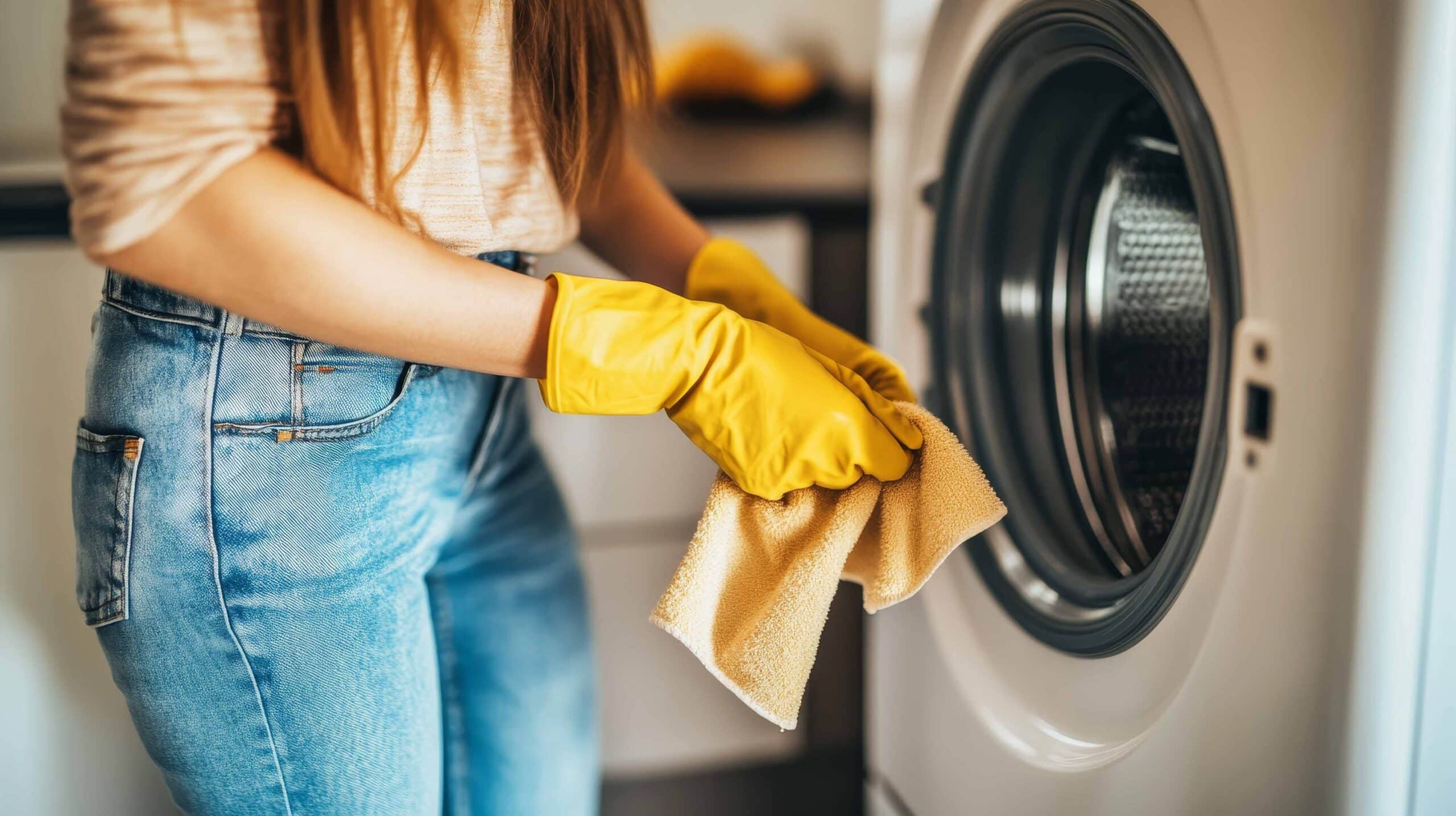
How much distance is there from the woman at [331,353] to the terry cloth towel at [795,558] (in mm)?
23

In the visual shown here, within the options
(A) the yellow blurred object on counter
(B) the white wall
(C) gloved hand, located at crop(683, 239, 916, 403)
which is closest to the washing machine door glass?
(C) gloved hand, located at crop(683, 239, 916, 403)

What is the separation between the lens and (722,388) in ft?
1.73

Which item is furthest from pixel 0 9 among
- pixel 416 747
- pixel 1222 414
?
pixel 1222 414

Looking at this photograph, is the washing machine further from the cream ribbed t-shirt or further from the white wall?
the white wall

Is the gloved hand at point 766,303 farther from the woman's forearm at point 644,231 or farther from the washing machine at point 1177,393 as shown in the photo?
the washing machine at point 1177,393

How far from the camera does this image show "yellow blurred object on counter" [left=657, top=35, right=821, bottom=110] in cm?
121

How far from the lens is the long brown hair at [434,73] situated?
434 millimetres

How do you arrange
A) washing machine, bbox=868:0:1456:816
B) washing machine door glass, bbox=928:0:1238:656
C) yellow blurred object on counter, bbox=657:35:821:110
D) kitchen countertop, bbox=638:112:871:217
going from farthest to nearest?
yellow blurred object on counter, bbox=657:35:821:110 < kitchen countertop, bbox=638:112:871:217 < washing machine door glass, bbox=928:0:1238:656 < washing machine, bbox=868:0:1456:816

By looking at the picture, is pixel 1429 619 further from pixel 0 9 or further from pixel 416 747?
pixel 0 9

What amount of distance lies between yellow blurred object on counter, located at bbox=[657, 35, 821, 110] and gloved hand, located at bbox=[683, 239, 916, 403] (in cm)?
56

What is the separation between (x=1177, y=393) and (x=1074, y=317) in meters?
0.13

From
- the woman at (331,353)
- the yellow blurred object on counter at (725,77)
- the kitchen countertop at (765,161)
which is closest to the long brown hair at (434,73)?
the woman at (331,353)

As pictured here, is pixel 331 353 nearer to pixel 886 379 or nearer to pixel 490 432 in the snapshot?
pixel 490 432

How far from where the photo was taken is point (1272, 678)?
1.36 feet
